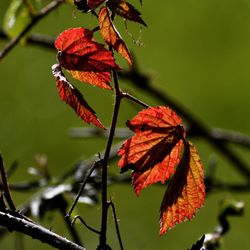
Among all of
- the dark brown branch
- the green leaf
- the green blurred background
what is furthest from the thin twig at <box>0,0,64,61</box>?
the green blurred background

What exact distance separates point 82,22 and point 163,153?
501cm

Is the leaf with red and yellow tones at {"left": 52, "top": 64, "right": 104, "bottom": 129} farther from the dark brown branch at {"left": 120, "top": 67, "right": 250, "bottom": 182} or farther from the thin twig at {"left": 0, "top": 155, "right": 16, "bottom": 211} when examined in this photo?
the dark brown branch at {"left": 120, "top": 67, "right": 250, "bottom": 182}

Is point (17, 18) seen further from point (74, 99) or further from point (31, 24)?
point (74, 99)

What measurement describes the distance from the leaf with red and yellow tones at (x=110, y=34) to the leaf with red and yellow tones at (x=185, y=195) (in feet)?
0.60

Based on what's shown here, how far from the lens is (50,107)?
6.44 m

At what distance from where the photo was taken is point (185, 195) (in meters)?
1.11

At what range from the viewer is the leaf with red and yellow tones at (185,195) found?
3.59ft

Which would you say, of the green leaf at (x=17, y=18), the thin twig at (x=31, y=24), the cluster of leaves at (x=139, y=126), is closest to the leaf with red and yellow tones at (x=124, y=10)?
the cluster of leaves at (x=139, y=126)

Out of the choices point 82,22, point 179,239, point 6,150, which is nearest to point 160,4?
point 82,22

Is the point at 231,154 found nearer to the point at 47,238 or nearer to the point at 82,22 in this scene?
the point at 47,238

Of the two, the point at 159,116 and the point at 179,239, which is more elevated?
the point at 159,116

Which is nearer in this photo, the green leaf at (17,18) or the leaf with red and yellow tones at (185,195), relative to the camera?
the leaf with red and yellow tones at (185,195)

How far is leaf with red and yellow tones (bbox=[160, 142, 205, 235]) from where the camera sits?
1.09m

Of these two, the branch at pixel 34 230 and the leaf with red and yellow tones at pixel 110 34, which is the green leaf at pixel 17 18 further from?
the branch at pixel 34 230
